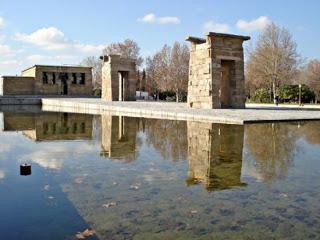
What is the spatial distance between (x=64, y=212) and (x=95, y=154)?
154 inches

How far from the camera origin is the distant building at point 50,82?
151 feet

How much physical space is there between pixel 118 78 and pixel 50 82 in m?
16.0

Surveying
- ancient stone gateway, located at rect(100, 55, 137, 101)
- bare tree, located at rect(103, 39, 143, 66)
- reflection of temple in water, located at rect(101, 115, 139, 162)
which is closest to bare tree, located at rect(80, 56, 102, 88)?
bare tree, located at rect(103, 39, 143, 66)

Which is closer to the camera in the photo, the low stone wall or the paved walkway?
the paved walkway

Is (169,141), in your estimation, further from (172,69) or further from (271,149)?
(172,69)

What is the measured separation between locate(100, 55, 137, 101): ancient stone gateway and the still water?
2457 centimetres

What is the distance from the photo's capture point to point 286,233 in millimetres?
3611

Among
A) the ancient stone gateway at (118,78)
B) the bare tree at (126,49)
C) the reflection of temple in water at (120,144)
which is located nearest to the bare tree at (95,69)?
the bare tree at (126,49)

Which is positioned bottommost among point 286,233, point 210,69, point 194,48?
point 286,233

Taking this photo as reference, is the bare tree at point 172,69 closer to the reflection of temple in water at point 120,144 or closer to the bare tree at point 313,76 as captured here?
the bare tree at point 313,76

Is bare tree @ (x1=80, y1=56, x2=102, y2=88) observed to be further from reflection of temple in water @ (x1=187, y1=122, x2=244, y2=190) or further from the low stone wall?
reflection of temple in water @ (x1=187, y1=122, x2=244, y2=190)

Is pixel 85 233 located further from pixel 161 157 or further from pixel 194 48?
pixel 194 48

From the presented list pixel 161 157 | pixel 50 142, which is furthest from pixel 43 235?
pixel 50 142

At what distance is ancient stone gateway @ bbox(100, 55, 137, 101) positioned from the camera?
33.7 meters
